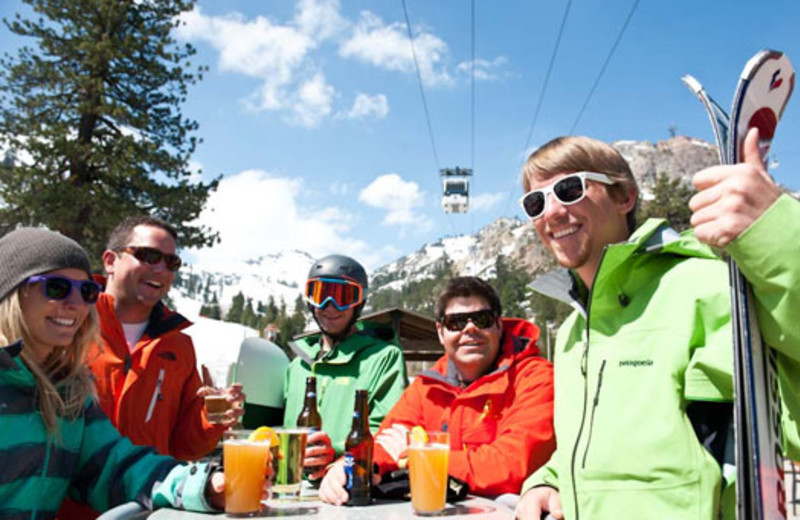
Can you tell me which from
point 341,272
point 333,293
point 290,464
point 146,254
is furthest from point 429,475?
point 146,254

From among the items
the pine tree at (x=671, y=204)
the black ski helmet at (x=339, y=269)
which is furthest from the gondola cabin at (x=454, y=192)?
the black ski helmet at (x=339, y=269)

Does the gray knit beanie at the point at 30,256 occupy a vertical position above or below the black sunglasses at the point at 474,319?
above

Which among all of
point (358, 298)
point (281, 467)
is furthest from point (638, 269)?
point (358, 298)

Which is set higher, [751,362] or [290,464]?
[751,362]

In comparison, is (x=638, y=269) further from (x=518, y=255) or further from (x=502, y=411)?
(x=518, y=255)

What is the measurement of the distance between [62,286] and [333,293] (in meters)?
1.67

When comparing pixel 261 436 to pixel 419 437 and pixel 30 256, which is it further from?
pixel 30 256

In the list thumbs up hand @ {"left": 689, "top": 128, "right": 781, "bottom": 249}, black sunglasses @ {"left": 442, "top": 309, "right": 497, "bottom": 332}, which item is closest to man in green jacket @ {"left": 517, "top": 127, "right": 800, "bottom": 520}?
thumbs up hand @ {"left": 689, "top": 128, "right": 781, "bottom": 249}

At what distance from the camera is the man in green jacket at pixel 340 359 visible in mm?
3344

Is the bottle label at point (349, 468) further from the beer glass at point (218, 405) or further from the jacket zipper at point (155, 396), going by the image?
the jacket zipper at point (155, 396)

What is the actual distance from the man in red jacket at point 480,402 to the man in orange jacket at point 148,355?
1002mm

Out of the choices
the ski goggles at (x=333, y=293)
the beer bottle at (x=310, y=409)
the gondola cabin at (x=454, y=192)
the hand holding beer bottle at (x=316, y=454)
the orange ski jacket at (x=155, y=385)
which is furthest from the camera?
the gondola cabin at (x=454, y=192)

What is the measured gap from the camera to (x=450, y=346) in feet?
9.78

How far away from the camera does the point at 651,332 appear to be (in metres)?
1.72
